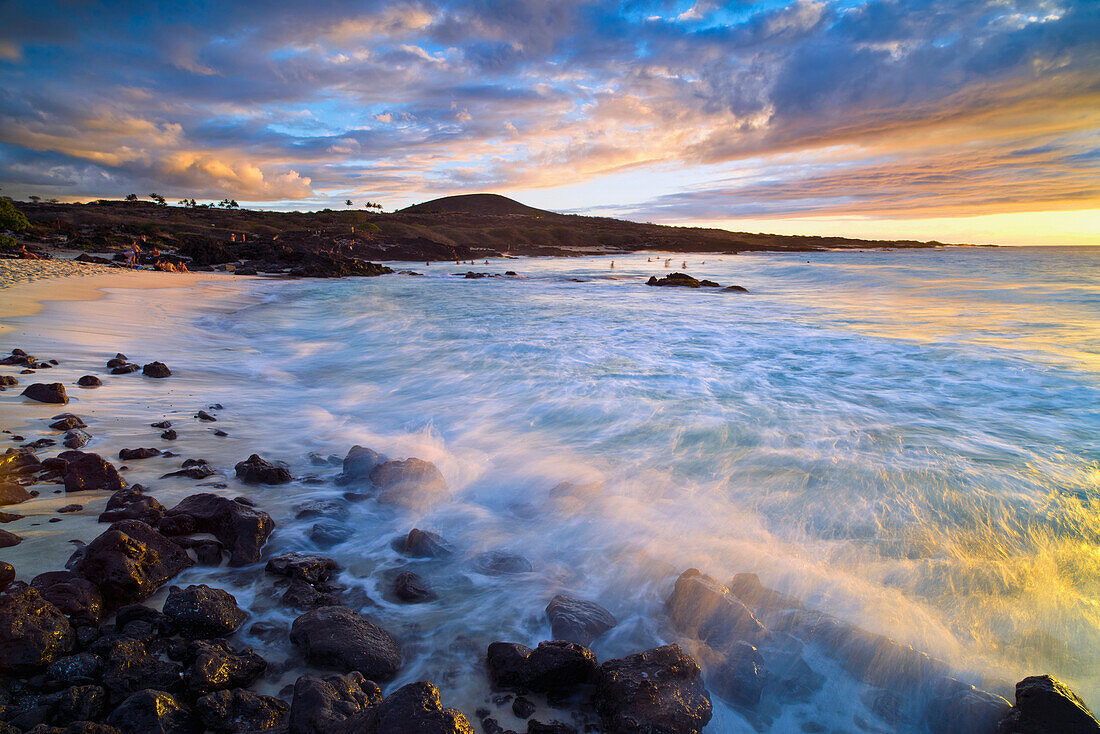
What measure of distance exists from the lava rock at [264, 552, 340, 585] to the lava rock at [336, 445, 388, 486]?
145cm

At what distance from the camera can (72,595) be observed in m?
2.66

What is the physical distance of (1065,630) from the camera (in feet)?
11.1

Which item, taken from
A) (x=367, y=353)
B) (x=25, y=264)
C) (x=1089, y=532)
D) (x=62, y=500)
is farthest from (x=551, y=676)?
(x=25, y=264)

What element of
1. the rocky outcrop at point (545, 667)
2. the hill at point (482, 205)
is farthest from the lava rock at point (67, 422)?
the hill at point (482, 205)

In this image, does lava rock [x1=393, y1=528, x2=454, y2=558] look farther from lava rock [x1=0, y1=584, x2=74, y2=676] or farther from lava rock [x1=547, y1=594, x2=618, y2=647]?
lava rock [x1=0, y1=584, x2=74, y2=676]

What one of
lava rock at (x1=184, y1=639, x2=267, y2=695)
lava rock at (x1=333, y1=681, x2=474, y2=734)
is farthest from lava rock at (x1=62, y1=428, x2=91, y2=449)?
lava rock at (x1=333, y1=681, x2=474, y2=734)

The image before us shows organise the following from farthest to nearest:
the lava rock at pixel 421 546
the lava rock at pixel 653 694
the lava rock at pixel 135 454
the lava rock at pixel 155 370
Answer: the lava rock at pixel 155 370 → the lava rock at pixel 135 454 → the lava rock at pixel 421 546 → the lava rock at pixel 653 694

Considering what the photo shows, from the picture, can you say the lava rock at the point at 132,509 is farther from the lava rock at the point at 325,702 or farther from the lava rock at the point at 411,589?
the lava rock at the point at 325,702

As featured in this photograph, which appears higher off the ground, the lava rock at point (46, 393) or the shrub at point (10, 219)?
the shrub at point (10, 219)

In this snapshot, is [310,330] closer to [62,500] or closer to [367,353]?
[367,353]

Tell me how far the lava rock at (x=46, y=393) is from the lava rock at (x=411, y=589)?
492 centimetres

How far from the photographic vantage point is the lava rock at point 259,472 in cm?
477

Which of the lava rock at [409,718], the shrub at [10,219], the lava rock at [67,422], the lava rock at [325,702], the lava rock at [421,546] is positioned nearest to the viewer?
Answer: the lava rock at [409,718]

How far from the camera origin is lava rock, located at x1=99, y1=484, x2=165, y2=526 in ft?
11.9
